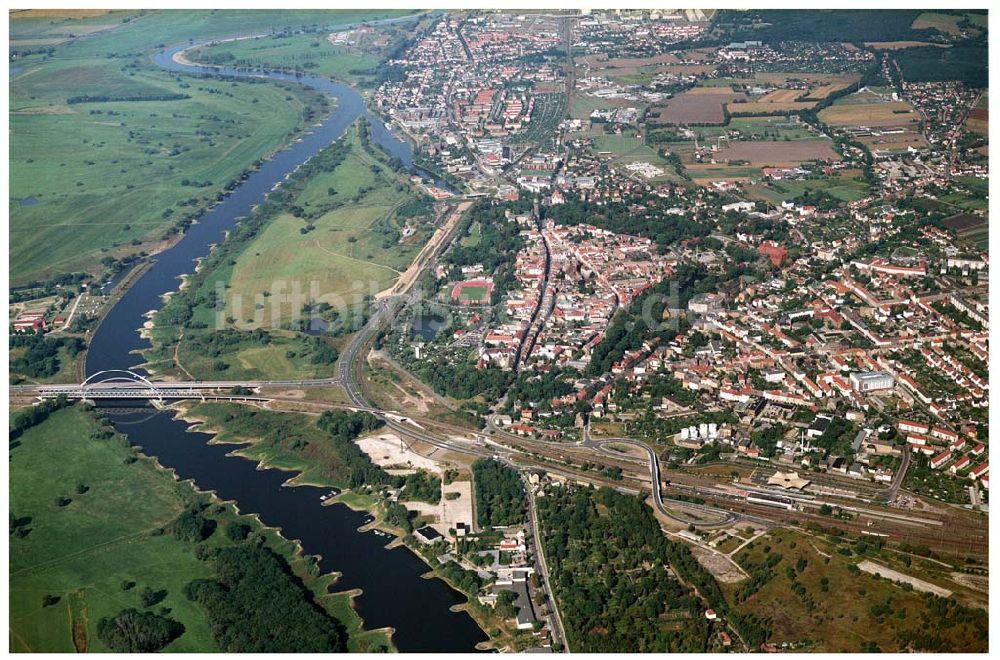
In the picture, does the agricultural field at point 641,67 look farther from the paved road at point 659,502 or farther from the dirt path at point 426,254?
the paved road at point 659,502

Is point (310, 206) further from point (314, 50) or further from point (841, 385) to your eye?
point (314, 50)

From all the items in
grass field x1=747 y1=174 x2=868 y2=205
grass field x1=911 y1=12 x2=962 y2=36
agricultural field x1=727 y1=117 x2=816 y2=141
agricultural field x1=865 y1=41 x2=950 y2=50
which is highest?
grass field x1=911 y1=12 x2=962 y2=36

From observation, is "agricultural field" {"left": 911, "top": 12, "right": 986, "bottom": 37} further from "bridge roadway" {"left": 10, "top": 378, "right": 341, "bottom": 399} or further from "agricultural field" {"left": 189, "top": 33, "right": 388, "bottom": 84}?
"bridge roadway" {"left": 10, "top": 378, "right": 341, "bottom": 399}

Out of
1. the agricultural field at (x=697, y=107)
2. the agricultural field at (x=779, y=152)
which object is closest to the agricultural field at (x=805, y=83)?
the agricultural field at (x=697, y=107)

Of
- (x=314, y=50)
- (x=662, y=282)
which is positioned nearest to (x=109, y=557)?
(x=662, y=282)

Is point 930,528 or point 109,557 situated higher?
point 930,528

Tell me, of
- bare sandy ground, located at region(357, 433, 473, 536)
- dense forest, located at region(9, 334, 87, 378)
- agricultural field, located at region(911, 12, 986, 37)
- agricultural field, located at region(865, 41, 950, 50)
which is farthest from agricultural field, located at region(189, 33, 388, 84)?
Answer: bare sandy ground, located at region(357, 433, 473, 536)
